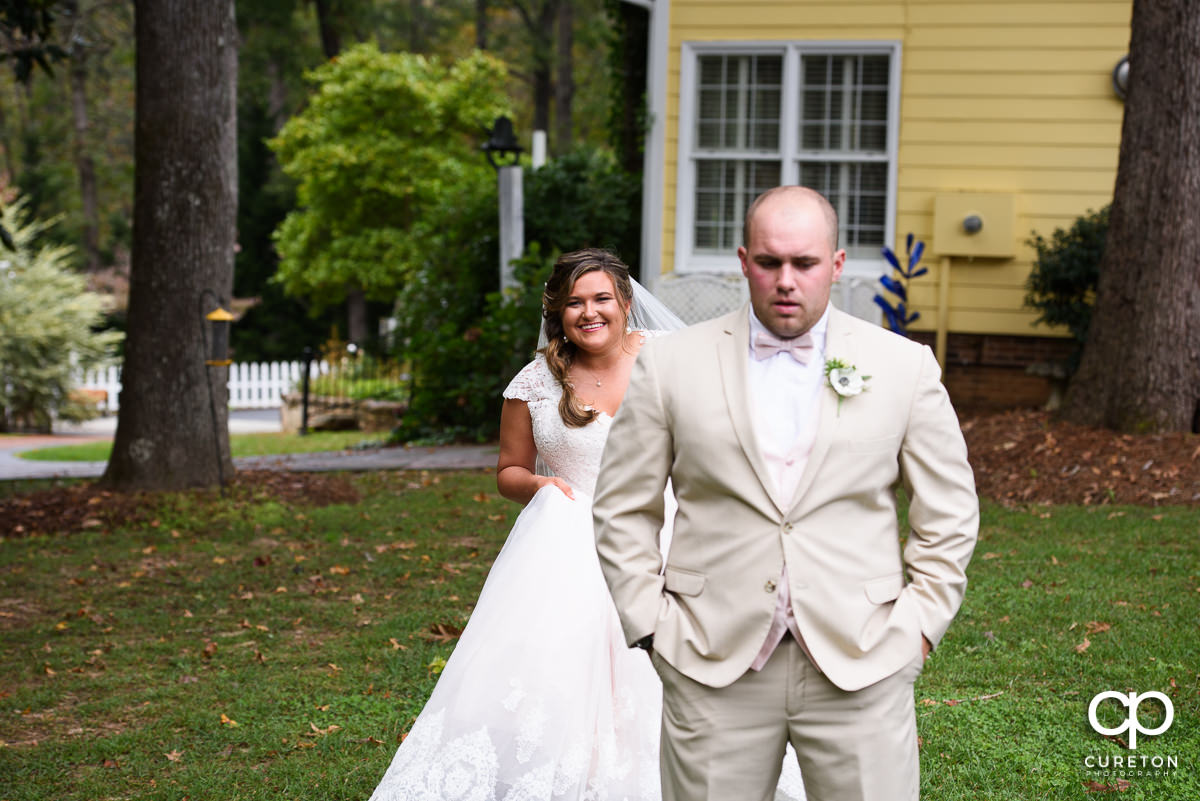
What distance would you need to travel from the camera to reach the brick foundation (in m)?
12.4

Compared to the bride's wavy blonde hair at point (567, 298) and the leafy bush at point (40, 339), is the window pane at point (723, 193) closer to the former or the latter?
the bride's wavy blonde hair at point (567, 298)

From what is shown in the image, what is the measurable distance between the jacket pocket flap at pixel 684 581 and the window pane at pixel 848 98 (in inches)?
433

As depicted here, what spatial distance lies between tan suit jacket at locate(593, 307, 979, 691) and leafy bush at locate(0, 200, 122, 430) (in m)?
22.0

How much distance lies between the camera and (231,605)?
6.94m

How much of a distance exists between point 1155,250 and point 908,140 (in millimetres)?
3957

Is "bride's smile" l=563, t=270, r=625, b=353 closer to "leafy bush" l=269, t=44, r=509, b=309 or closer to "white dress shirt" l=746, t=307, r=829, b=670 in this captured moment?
"white dress shirt" l=746, t=307, r=829, b=670

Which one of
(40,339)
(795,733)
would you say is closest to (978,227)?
(795,733)

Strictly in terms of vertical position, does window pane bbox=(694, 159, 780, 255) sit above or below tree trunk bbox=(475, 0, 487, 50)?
below

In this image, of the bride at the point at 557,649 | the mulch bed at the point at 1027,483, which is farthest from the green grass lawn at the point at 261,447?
the bride at the point at 557,649

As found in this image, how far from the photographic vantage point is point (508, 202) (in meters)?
13.7

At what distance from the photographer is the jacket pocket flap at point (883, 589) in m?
2.48

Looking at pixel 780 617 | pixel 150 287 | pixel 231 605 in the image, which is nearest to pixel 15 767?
pixel 231 605

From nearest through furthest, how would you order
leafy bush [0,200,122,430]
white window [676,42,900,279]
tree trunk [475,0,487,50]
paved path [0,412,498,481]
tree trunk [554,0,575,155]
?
1. paved path [0,412,498,481]
2. white window [676,42,900,279]
3. leafy bush [0,200,122,430]
4. tree trunk [554,0,575,155]
5. tree trunk [475,0,487,50]

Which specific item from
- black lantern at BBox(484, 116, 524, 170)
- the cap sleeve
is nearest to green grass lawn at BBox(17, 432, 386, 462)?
black lantern at BBox(484, 116, 524, 170)
